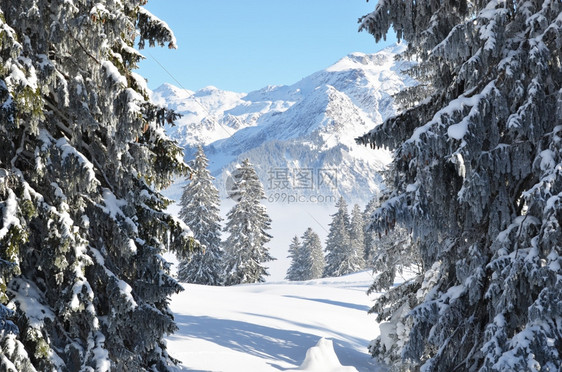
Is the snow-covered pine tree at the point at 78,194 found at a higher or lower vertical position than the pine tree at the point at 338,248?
higher

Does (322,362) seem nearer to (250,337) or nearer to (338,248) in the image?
(250,337)

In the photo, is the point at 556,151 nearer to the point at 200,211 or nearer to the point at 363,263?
the point at 200,211

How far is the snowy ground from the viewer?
48.0 ft

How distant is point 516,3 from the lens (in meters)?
5.88

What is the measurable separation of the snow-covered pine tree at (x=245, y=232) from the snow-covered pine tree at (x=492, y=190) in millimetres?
29127

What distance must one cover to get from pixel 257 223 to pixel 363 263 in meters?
23.9

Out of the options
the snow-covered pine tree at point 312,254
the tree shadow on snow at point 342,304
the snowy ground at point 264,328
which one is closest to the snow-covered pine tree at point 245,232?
the snowy ground at point 264,328

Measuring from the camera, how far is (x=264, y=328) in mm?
18891

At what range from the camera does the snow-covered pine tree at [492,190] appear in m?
5.05

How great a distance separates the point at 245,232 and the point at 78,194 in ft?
94.5

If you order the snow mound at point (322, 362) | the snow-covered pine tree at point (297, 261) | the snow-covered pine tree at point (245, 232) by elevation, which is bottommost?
the snow-covered pine tree at point (297, 261)

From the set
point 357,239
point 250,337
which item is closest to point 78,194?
point 250,337

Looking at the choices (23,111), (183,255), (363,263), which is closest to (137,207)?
(183,255)

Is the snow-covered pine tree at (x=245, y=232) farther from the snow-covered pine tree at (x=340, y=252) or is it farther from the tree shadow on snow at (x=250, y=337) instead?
the snow-covered pine tree at (x=340, y=252)
